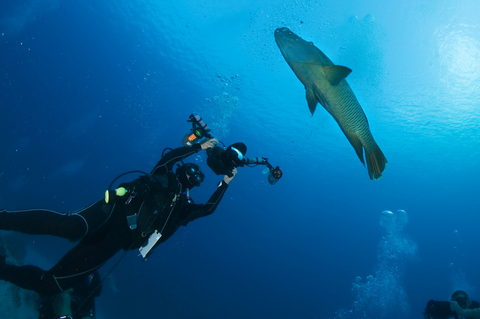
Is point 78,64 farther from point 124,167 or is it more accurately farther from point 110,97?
point 124,167

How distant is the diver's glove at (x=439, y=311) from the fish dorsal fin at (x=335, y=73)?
7084 millimetres

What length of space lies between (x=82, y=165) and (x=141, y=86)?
16495 millimetres

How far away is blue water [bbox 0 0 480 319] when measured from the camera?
12102mm

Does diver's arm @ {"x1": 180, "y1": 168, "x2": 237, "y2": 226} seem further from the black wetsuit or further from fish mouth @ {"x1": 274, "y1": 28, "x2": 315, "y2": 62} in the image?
fish mouth @ {"x1": 274, "y1": 28, "x2": 315, "y2": 62}

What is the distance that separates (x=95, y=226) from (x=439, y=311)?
7.79 meters

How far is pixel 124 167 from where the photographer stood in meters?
38.0

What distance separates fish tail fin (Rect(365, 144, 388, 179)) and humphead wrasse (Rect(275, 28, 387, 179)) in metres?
0.10

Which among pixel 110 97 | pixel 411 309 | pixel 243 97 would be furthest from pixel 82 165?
pixel 411 309

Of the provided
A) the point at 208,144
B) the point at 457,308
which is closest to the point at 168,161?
the point at 208,144

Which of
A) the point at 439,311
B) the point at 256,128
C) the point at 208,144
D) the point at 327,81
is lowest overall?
the point at 439,311

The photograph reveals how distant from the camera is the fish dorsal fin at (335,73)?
125 centimetres

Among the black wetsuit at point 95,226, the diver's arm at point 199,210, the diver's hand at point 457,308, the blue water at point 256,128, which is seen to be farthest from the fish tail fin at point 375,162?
the blue water at point 256,128

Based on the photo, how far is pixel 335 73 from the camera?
1264 mm

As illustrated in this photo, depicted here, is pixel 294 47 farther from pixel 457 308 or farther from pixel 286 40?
pixel 457 308
